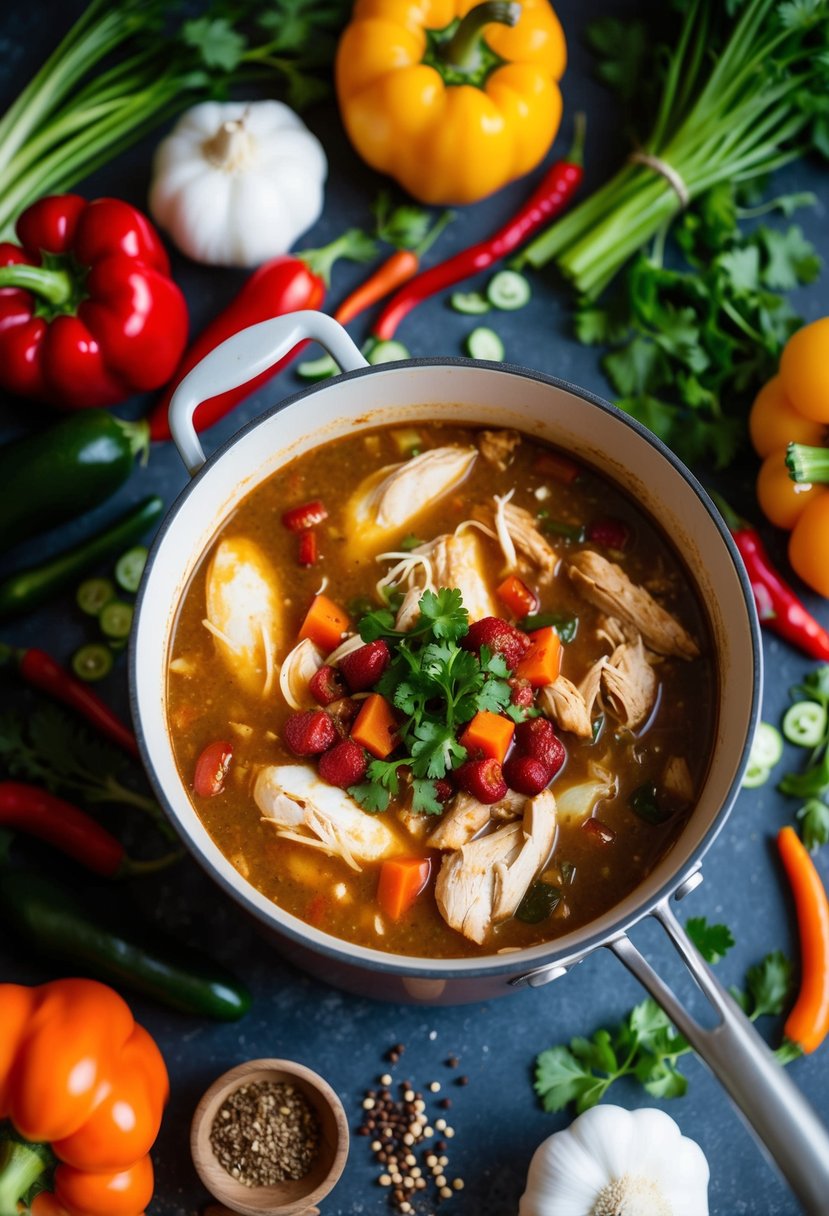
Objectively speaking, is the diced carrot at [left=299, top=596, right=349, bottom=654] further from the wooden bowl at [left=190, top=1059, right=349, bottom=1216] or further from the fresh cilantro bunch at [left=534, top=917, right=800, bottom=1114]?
the fresh cilantro bunch at [left=534, top=917, right=800, bottom=1114]

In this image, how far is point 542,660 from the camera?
3596 mm

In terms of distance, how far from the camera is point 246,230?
4359 mm

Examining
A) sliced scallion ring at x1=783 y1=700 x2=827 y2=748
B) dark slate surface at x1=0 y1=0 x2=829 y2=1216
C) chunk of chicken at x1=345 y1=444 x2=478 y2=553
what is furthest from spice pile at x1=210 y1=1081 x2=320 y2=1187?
sliced scallion ring at x1=783 y1=700 x2=827 y2=748

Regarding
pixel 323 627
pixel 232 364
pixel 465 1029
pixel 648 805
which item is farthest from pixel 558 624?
pixel 465 1029

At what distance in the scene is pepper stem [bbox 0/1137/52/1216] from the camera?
11.6 ft

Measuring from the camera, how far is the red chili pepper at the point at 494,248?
14.6 ft

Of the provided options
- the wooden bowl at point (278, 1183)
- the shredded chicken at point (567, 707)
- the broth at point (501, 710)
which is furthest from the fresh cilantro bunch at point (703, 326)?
the wooden bowl at point (278, 1183)

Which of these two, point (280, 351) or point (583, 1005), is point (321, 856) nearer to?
point (583, 1005)

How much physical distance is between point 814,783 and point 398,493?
1.79 m

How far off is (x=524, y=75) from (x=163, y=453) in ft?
6.37

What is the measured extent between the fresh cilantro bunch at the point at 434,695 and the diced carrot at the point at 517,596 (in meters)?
0.31

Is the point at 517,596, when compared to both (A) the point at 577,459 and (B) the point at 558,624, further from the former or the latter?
(A) the point at 577,459

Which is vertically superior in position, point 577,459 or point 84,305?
point 577,459

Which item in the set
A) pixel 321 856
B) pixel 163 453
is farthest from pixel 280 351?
pixel 321 856
